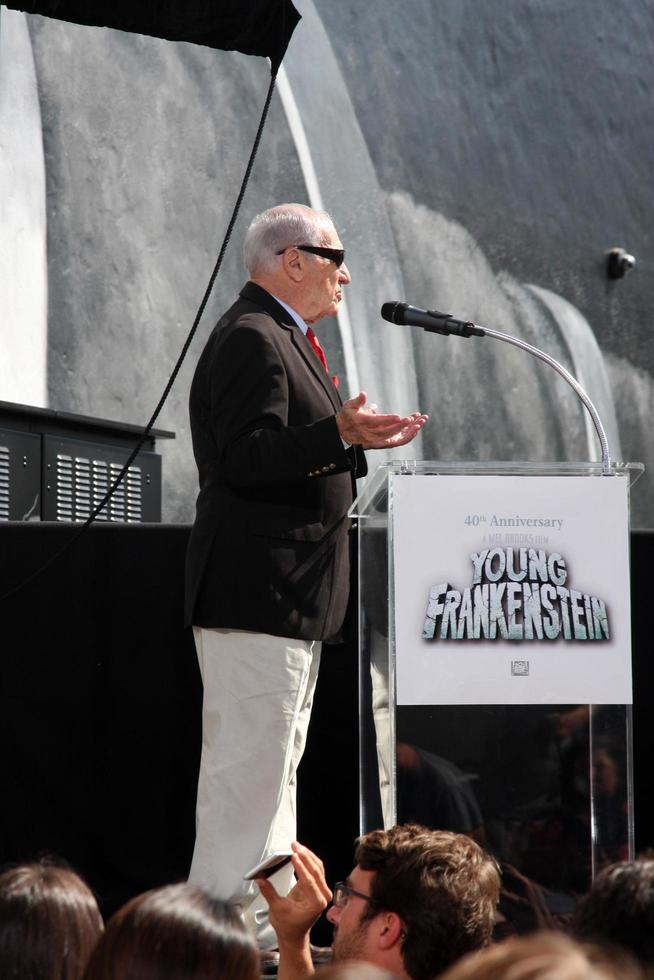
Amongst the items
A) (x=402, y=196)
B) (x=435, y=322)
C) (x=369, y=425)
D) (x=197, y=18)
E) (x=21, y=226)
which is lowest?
(x=369, y=425)

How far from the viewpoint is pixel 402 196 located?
634 centimetres

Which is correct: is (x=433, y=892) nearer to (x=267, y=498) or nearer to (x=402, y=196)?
(x=267, y=498)

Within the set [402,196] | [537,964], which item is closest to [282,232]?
[537,964]

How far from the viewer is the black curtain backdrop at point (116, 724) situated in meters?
3.27

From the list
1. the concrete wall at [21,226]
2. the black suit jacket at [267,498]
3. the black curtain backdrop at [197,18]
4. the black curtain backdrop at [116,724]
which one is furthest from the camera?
the concrete wall at [21,226]

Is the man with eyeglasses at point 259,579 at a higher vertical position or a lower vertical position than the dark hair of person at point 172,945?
higher

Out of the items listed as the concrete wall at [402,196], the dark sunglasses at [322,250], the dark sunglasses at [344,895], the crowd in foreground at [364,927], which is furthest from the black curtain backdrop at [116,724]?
the concrete wall at [402,196]

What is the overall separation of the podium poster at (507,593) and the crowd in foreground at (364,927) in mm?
546

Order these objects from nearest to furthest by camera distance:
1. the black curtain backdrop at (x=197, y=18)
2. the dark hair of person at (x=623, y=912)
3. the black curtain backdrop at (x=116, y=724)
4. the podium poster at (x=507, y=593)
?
the dark hair of person at (x=623, y=912) < the podium poster at (x=507, y=593) < the black curtain backdrop at (x=197, y=18) < the black curtain backdrop at (x=116, y=724)

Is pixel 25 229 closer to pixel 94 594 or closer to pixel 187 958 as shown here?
pixel 94 594

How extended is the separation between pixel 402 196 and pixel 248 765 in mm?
4180

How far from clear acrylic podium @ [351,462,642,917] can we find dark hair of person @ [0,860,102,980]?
4.09 feet

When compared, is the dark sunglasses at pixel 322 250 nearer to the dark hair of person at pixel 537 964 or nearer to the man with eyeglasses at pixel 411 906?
the man with eyeglasses at pixel 411 906

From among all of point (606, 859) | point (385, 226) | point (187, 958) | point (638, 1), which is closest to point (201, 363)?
point (606, 859)
